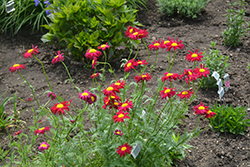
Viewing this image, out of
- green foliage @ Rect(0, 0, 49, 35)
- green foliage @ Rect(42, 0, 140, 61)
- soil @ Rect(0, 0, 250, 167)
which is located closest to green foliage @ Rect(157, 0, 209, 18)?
soil @ Rect(0, 0, 250, 167)

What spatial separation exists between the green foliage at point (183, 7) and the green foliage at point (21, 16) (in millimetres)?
1992

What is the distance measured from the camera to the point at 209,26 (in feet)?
13.5

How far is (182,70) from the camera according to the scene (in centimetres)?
318

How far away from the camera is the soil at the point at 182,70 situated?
2229mm

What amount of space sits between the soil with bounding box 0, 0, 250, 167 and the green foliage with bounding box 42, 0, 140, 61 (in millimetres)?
343

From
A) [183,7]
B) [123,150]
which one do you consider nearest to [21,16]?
[183,7]

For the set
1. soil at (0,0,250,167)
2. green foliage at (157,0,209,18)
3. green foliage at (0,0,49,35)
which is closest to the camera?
soil at (0,0,250,167)

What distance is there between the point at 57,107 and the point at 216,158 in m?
1.48

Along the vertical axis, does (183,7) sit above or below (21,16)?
below

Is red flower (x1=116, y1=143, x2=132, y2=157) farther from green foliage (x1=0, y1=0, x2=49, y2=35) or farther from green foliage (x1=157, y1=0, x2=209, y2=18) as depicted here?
green foliage (x1=157, y1=0, x2=209, y2=18)

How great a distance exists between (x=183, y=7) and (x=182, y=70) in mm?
1612

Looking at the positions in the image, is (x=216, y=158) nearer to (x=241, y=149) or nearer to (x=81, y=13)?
(x=241, y=149)

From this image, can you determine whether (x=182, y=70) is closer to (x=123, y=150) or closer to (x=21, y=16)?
(x=123, y=150)

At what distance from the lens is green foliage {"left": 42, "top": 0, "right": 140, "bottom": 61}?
3.07m
